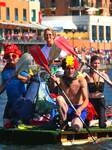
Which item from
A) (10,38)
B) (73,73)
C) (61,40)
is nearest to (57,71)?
(61,40)

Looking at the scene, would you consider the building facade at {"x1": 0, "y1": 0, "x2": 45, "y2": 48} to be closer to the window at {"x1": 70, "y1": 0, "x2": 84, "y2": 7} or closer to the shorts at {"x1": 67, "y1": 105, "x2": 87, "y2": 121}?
the window at {"x1": 70, "y1": 0, "x2": 84, "y2": 7}

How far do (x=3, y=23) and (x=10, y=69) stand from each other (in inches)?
2491

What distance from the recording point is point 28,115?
15148mm

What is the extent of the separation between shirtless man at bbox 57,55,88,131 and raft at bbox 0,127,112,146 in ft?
1.05

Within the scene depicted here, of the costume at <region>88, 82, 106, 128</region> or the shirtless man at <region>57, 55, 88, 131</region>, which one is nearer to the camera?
the shirtless man at <region>57, 55, 88, 131</region>

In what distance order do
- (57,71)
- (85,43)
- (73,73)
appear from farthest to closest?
(85,43) → (57,71) → (73,73)

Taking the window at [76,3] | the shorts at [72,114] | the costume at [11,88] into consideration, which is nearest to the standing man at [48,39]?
the costume at [11,88]

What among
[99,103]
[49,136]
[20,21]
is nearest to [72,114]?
[49,136]

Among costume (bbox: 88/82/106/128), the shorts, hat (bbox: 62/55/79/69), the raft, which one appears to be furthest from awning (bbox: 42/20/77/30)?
hat (bbox: 62/55/79/69)

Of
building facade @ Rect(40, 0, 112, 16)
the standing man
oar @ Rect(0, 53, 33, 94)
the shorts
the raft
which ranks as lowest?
the raft

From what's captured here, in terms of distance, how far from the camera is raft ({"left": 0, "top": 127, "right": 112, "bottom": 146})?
14.5 metres

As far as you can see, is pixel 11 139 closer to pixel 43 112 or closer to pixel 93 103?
pixel 43 112

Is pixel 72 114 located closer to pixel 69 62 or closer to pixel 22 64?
pixel 69 62

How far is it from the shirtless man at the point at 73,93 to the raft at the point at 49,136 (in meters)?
0.32
